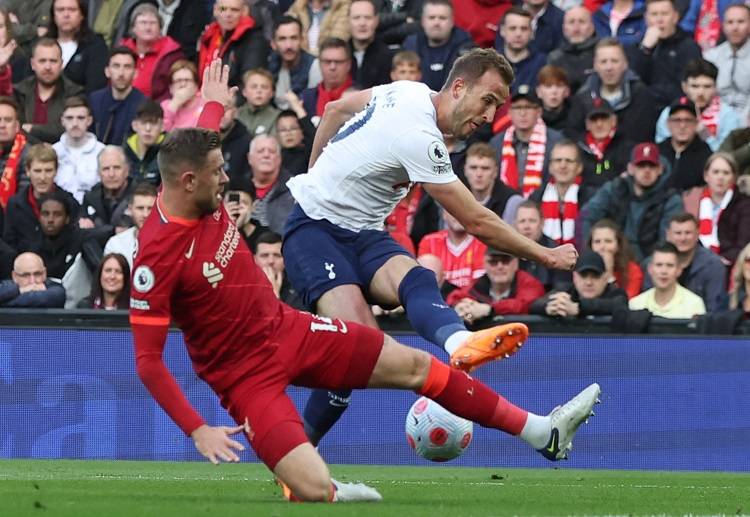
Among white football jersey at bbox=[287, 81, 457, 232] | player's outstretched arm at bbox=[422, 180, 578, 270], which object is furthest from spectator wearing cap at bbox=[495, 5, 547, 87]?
player's outstretched arm at bbox=[422, 180, 578, 270]

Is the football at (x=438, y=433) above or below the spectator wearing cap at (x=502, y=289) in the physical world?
above

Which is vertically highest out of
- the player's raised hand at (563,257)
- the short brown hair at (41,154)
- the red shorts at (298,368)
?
the player's raised hand at (563,257)

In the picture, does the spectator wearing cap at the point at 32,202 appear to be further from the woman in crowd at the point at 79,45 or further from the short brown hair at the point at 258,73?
the woman in crowd at the point at 79,45

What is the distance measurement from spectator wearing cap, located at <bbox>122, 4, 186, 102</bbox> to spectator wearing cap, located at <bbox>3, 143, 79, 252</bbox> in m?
2.06

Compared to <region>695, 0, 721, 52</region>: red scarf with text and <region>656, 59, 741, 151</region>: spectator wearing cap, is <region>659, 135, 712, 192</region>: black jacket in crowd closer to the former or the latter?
<region>656, 59, 741, 151</region>: spectator wearing cap

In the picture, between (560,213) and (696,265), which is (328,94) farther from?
(696,265)

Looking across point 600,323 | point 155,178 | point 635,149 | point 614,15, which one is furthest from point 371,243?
point 614,15

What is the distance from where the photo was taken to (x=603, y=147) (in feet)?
48.4

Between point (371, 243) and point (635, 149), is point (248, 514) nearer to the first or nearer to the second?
point (371, 243)

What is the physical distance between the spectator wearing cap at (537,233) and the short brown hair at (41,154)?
4.38 meters

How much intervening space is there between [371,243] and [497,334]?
1469 mm

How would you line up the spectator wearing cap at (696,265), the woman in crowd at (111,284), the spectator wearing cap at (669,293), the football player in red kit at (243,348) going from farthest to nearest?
the woman in crowd at (111,284) → the spectator wearing cap at (696,265) → the spectator wearing cap at (669,293) → the football player in red kit at (243,348)

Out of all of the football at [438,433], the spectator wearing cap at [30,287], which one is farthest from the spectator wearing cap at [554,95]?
the football at [438,433]

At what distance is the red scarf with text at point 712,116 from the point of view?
1486cm
